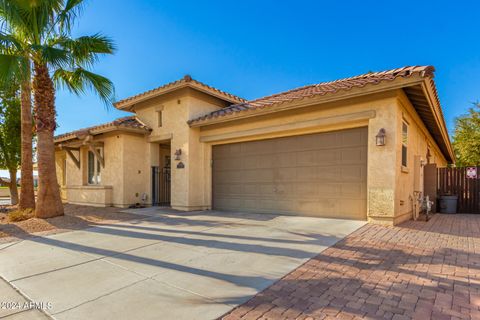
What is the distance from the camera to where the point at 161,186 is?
12.9 meters

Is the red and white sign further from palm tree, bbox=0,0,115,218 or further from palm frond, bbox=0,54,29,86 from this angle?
palm frond, bbox=0,54,29,86

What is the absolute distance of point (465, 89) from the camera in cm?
2394

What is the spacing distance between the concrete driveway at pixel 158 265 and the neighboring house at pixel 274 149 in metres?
1.40

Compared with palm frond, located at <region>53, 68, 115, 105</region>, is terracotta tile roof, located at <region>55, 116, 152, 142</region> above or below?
below

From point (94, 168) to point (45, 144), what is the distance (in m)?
4.74

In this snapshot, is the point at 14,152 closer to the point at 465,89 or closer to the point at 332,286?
the point at 332,286

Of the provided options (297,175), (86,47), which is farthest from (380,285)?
(86,47)

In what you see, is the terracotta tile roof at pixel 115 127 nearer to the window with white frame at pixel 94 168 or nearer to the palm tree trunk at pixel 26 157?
the window with white frame at pixel 94 168

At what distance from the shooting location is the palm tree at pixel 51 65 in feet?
26.2

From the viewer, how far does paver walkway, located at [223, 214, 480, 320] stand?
2.80 meters

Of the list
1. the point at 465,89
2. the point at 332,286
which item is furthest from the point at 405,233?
the point at 465,89

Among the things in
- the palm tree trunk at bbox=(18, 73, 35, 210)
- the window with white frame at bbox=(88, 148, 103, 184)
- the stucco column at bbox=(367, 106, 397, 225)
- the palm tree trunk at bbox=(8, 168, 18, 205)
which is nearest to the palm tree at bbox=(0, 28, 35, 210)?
the palm tree trunk at bbox=(18, 73, 35, 210)

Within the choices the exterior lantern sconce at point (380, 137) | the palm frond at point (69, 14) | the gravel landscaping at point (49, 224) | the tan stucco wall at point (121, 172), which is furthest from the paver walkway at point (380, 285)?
the palm frond at point (69, 14)

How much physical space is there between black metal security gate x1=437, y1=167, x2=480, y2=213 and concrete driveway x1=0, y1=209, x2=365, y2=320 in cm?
859
